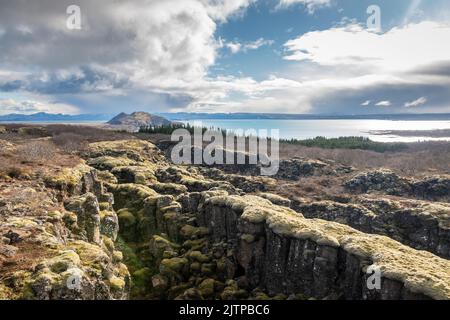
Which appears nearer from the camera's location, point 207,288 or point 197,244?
point 207,288

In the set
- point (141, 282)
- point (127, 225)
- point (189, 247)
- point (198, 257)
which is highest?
point (127, 225)

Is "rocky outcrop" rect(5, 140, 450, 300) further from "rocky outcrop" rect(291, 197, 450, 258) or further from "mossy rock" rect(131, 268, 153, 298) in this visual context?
"rocky outcrop" rect(291, 197, 450, 258)

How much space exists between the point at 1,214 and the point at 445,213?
87.7m

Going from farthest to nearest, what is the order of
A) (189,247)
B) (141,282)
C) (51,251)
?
(189,247) → (141,282) → (51,251)

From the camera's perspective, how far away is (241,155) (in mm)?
173000

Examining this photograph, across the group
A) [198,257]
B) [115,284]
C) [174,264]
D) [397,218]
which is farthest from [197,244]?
[397,218]

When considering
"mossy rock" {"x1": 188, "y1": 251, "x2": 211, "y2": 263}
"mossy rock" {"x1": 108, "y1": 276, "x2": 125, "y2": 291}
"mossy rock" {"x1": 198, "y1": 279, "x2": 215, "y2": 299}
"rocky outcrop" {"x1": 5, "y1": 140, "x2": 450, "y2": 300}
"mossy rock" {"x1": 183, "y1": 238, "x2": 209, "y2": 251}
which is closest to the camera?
"rocky outcrop" {"x1": 5, "y1": 140, "x2": 450, "y2": 300}

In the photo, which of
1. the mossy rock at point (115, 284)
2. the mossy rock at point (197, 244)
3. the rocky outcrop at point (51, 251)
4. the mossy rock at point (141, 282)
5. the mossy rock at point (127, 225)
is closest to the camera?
the rocky outcrop at point (51, 251)

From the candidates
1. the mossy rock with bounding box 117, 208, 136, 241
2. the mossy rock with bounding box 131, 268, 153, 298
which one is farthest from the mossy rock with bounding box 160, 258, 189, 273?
the mossy rock with bounding box 117, 208, 136, 241

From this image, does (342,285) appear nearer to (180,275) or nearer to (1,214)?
(180,275)

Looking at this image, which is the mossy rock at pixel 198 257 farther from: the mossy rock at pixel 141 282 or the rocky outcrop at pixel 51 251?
the rocky outcrop at pixel 51 251

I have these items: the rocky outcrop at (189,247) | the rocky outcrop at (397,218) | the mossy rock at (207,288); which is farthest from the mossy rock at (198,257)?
the rocky outcrop at (397,218)

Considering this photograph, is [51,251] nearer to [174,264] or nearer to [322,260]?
[174,264]
